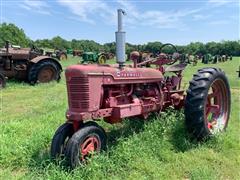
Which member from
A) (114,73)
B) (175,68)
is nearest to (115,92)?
(114,73)

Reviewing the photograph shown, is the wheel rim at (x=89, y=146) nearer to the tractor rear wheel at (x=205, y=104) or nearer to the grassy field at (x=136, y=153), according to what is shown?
the grassy field at (x=136, y=153)

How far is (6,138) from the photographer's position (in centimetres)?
500

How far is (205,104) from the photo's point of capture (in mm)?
4996

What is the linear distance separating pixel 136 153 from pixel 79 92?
1.15 m

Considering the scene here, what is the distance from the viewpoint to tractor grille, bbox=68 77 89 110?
4.03 meters

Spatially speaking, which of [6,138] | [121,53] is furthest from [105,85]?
[6,138]

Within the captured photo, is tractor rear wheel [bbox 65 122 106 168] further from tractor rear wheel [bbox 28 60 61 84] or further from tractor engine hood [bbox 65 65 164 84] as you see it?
tractor rear wheel [bbox 28 60 61 84]

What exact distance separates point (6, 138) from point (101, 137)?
1688mm

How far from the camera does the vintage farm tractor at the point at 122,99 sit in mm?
4031

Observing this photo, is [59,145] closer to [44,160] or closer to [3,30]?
[44,160]

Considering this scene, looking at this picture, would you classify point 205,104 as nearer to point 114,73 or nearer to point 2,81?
point 114,73

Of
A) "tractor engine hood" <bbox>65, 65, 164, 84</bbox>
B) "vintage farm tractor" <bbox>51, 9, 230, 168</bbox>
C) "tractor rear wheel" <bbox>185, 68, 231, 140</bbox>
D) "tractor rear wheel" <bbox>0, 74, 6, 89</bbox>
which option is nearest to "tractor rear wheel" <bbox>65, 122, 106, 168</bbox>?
"vintage farm tractor" <bbox>51, 9, 230, 168</bbox>

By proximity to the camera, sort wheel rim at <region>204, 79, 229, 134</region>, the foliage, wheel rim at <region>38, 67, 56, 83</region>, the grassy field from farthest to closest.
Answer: the foliage → wheel rim at <region>38, 67, 56, 83</region> → wheel rim at <region>204, 79, 229, 134</region> → the grassy field

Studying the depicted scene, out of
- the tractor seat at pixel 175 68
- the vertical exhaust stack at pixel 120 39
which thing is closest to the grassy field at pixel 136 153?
the tractor seat at pixel 175 68
